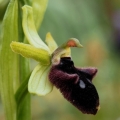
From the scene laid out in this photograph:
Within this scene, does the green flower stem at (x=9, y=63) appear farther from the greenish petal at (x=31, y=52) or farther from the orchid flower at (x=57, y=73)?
the greenish petal at (x=31, y=52)

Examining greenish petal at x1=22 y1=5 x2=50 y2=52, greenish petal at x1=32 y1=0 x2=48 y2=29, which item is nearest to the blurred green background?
greenish petal at x1=32 y1=0 x2=48 y2=29

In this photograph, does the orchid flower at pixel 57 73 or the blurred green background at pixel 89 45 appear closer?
the orchid flower at pixel 57 73

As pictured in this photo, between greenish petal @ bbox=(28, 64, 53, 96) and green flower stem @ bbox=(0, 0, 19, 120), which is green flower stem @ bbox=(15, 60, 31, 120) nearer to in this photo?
green flower stem @ bbox=(0, 0, 19, 120)

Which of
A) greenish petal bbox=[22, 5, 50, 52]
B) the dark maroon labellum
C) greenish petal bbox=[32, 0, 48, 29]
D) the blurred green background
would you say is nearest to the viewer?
the dark maroon labellum

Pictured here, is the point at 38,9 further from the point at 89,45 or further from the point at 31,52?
the point at 89,45

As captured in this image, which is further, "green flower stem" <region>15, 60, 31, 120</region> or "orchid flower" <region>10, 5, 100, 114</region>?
"green flower stem" <region>15, 60, 31, 120</region>

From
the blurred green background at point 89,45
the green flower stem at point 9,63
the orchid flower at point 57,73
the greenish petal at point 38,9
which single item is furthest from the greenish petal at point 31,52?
the blurred green background at point 89,45
